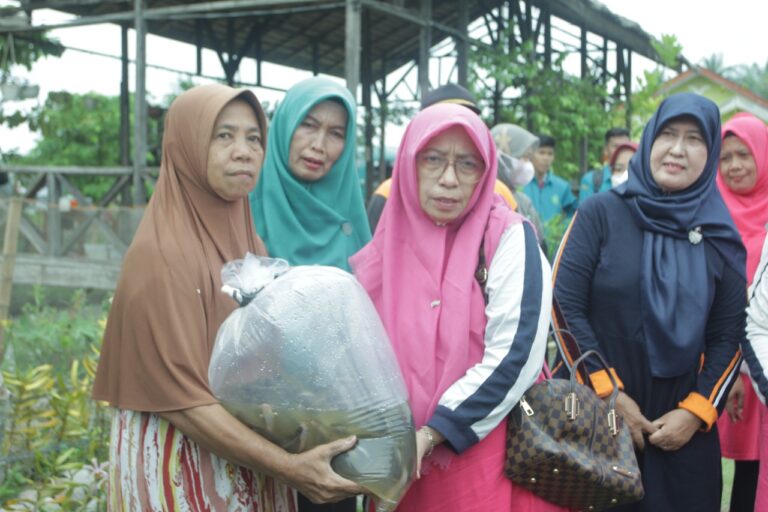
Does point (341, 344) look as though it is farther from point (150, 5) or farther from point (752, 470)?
point (150, 5)

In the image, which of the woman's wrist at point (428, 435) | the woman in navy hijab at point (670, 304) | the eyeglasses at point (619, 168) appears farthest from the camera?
the eyeglasses at point (619, 168)

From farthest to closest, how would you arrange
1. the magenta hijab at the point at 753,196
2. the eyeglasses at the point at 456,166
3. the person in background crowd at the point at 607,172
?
the person in background crowd at the point at 607,172, the magenta hijab at the point at 753,196, the eyeglasses at the point at 456,166

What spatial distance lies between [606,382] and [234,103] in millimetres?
1413

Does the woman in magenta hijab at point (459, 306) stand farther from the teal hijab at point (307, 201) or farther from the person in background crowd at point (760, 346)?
the person in background crowd at point (760, 346)

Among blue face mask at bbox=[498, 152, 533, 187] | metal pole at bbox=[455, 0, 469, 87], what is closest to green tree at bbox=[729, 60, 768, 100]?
metal pole at bbox=[455, 0, 469, 87]

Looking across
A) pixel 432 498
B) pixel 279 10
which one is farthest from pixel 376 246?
pixel 279 10

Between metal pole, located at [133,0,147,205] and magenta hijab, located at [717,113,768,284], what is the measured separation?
7917 millimetres

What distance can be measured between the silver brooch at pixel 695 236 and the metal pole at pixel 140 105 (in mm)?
8437

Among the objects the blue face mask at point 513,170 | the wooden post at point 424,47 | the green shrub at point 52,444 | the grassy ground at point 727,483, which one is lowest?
the grassy ground at point 727,483

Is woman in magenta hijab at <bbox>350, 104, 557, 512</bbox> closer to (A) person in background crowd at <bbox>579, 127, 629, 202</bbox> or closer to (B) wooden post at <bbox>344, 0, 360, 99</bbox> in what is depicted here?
(A) person in background crowd at <bbox>579, 127, 629, 202</bbox>

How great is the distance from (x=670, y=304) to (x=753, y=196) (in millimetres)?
1216

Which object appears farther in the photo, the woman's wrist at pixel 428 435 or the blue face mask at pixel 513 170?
the blue face mask at pixel 513 170

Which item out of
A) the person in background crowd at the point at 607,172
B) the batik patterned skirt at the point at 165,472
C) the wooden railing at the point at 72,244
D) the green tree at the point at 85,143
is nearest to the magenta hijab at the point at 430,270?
the batik patterned skirt at the point at 165,472

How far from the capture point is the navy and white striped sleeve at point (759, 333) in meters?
2.44
